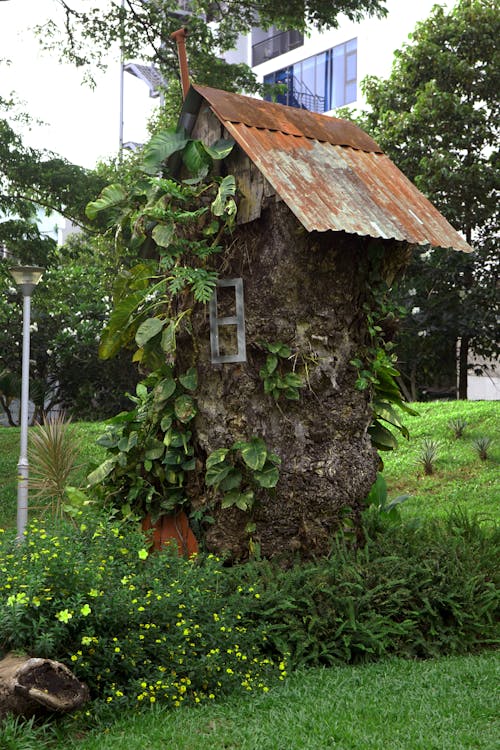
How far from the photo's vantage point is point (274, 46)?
1128 inches

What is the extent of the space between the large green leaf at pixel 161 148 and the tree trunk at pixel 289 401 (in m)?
0.83

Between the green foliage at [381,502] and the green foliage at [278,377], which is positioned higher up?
the green foliage at [278,377]

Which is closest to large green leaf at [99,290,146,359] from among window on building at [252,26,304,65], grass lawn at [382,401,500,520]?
grass lawn at [382,401,500,520]

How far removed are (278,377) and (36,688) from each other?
285cm

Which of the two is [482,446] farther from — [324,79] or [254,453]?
[324,79]

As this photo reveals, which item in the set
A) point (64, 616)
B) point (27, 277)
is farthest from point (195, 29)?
point (64, 616)

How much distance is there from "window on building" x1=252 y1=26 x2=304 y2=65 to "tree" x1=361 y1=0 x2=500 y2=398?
34.2ft

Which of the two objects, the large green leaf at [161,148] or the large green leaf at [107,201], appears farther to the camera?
the large green leaf at [107,201]

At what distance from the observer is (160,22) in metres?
14.1

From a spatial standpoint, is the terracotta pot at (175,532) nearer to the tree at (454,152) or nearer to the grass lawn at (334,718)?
the grass lawn at (334,718)

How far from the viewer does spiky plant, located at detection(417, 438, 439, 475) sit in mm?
12836

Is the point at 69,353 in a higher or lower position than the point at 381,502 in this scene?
higher

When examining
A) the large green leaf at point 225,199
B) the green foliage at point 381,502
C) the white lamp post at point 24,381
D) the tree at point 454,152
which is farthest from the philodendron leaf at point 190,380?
the tree at point 454,152

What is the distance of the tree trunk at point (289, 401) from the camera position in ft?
22.4
